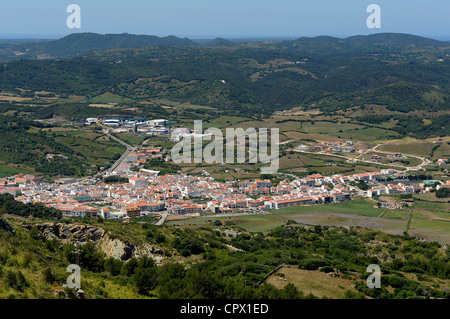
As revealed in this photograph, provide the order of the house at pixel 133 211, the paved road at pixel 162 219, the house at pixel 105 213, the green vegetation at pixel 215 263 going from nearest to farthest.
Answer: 1. the green vegetation at pixel 215 263
2. the paved road at pixel 162 219
3. the house at pixel 105 213
4. the house at pixel 133 211

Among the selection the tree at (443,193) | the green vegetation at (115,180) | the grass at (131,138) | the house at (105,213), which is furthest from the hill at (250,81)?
the house at (105,213)

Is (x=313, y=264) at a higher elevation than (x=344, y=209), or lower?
higher

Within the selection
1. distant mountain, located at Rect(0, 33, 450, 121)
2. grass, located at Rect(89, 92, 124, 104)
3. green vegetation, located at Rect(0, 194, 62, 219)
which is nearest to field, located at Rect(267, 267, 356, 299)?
green vegetation, located at Rect(0, 194, 62, 219)

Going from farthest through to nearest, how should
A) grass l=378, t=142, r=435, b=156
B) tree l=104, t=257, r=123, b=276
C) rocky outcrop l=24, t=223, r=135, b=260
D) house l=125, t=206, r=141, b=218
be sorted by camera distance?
grass l=378, t=142, r=435, b=156, house l=125, t=206, r=141, b=218, rocky outcrop l=24, t=223, r=135, b=260, tree l=104, t=257, r=123, b=276

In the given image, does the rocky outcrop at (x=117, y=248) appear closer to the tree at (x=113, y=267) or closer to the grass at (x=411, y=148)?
the tree at (x=113, y=267)

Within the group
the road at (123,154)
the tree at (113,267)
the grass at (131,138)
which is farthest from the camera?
the grass at (131,138)

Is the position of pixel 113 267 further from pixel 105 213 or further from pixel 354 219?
pixel 354 219

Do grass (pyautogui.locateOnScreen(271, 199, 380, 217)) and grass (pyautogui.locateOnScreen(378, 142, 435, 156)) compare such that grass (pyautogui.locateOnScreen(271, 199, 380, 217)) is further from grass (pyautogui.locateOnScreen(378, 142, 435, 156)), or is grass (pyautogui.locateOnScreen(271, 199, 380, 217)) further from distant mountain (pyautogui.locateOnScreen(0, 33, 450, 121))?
distant mountain (pyautogui.locateOnScreen(0, 33, 450, 121))

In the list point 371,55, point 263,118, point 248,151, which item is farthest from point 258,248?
point 371,55

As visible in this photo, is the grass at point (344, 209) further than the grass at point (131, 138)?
No

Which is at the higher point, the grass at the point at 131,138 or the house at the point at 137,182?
the grass at the point at 131,138

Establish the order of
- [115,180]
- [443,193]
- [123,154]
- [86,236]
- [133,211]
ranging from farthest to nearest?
[123,154], [115,180], [443,193], [133,211], [86,236]

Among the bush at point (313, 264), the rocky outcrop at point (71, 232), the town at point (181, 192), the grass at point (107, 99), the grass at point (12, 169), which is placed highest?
the grass at point (107, 99)

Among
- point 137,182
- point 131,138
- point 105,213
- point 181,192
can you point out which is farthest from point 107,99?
point 105,213
